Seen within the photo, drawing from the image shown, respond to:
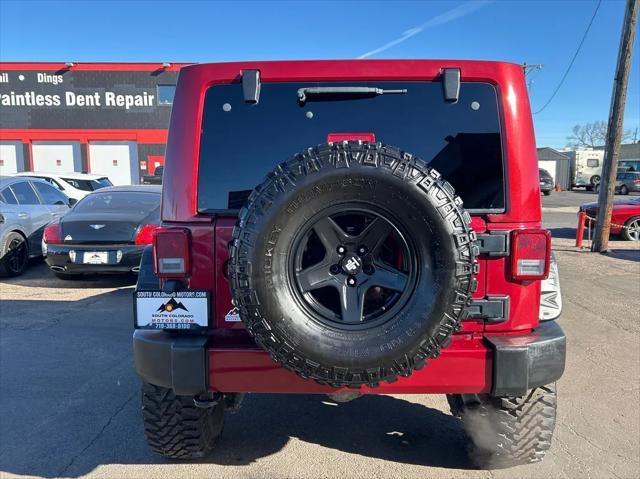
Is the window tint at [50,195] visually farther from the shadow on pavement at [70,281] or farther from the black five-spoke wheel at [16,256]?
the shadow on pavement at [70,281]

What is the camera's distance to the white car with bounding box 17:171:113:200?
40.7 ft

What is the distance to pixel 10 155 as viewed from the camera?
29031 mm

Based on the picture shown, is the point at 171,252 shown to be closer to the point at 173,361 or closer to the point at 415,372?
the point at 173,361

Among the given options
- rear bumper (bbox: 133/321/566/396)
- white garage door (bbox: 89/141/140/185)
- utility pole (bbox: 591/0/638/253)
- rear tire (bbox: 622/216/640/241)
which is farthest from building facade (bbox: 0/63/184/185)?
rear bumper (bbox: 133/321/566/396)

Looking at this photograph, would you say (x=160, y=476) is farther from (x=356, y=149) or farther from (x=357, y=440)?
(x=356, y=149)

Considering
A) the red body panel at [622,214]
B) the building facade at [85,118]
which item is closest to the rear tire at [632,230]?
the red body panel at [622,214]

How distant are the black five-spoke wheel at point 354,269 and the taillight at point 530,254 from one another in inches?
22.2

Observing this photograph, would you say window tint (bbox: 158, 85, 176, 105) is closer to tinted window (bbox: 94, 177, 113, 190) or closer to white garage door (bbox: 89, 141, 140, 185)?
white garage door (bbox: 89, 141, 140, 185)

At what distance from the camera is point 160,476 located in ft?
9.10

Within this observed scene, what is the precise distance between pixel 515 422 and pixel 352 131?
68.2 inches

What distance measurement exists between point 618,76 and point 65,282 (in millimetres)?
11005

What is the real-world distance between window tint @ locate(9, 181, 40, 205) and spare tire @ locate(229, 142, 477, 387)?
794 centimetres

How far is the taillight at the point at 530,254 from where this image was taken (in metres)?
2.37

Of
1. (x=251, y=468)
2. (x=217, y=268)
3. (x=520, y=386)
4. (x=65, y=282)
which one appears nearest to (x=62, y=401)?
(x=251, y=468)
